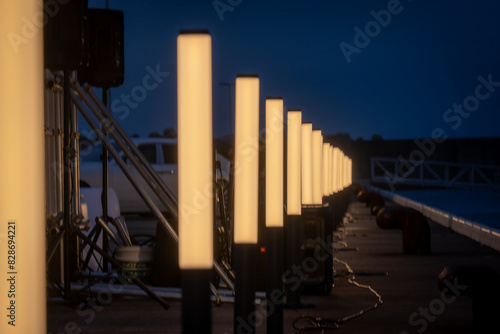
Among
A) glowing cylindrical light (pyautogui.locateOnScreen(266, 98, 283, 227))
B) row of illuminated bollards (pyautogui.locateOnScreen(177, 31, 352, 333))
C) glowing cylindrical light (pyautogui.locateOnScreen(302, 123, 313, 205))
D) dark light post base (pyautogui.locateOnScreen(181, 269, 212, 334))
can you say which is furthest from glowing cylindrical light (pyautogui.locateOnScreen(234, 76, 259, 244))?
glowing cylindrical light (pyautogui.locateOnScreen(302, 123, 313, 205))

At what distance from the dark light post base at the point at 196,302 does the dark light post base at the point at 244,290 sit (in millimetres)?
1514

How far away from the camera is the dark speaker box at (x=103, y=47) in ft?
26.7

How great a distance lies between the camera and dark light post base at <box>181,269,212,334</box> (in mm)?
2873

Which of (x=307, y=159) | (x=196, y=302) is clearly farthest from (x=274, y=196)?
(x=196, y=302)

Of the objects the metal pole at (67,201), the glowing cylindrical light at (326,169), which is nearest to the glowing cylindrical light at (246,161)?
the metal pole at (67,201)

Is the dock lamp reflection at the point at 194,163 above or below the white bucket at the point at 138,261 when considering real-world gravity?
above

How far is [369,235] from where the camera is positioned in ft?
50.1

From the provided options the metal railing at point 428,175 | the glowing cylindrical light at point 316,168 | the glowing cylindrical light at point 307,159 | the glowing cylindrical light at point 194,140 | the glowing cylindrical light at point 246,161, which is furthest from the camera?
the metal railing at point 428,175

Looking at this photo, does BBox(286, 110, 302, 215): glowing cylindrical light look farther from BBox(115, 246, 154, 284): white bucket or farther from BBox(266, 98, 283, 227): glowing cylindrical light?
BBox(115, 246, 154, 284): white bucket

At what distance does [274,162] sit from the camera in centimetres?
566

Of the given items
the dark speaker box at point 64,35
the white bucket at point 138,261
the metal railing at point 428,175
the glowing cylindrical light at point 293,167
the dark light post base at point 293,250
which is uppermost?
the dark speaker box at point 64,35

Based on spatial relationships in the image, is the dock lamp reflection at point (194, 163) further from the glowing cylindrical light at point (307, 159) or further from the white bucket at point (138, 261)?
the white bucket at point (138, 261)

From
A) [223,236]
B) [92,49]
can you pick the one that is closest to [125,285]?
[223,236]

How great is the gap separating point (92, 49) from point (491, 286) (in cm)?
453
